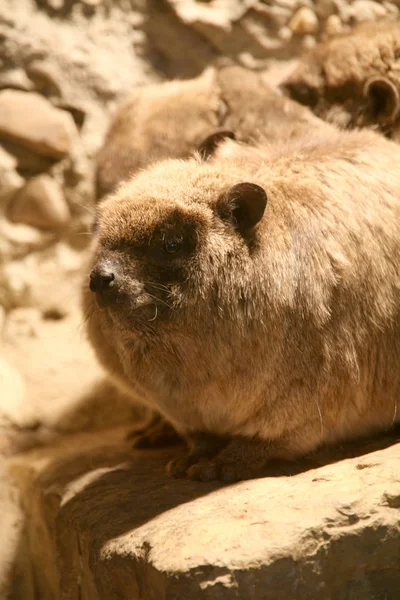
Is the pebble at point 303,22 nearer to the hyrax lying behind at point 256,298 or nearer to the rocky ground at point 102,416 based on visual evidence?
the rocky ground at point 102,416

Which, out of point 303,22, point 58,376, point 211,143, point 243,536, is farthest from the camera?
point 303,22

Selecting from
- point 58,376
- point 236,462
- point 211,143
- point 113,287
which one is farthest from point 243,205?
point 58,376

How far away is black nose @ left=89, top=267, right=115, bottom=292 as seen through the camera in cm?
284

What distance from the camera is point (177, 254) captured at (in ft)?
9.54

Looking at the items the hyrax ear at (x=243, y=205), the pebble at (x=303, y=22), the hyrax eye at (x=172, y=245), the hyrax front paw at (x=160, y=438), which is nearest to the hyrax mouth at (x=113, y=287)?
the hyrax eye at (x=172, y=245)

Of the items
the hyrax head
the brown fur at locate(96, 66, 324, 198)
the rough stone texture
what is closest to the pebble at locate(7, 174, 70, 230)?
the rough stone texture

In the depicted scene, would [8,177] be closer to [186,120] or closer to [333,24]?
[186,120]

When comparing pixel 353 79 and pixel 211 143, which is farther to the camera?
pixel 353 79

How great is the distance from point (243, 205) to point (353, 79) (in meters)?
2.03

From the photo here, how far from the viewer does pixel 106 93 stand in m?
5.28

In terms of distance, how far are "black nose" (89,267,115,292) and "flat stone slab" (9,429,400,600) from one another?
0.82 m

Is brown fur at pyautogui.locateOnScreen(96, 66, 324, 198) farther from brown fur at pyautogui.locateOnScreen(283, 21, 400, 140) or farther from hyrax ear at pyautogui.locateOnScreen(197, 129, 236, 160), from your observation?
hyrax ear at pyautogui.locateOnScreen(197, 129, 236, 160)

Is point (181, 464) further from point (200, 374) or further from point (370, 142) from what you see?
point (370, 142)

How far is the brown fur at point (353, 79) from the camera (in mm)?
4297
